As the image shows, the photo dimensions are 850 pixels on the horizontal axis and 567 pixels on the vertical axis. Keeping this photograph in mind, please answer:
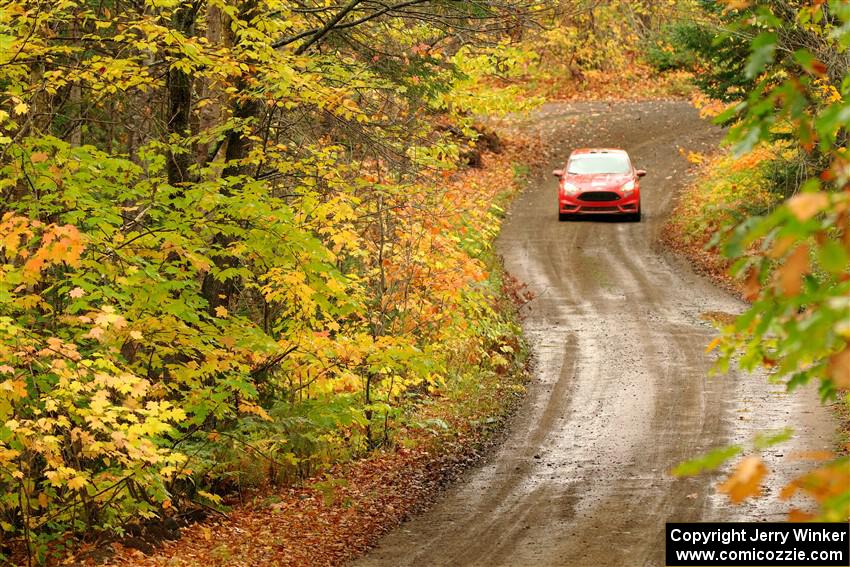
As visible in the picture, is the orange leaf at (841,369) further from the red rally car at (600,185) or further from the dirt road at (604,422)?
the red rally car at (600,185)

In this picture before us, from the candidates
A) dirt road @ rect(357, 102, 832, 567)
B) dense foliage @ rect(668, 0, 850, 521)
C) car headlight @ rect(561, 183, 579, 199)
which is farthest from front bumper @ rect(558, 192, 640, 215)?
dense foliage @ rect(668, 0, 850, 521)

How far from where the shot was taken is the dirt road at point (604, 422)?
959 cm

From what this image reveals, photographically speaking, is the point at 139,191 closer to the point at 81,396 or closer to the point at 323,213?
the point at 323,213

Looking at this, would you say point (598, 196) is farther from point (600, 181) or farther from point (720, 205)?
point (720, 205)

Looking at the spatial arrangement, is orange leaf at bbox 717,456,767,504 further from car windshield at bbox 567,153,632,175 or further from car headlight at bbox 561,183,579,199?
car headlight at bbox 561,183,579,199

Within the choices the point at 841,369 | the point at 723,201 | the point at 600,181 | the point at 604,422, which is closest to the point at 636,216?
the point at 600,181

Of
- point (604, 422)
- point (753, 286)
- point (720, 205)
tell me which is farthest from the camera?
point (720, 205)

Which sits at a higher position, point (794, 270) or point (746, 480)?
point (794, 270)

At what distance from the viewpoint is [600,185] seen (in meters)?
26.7

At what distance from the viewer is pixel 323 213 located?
9.94 meters
